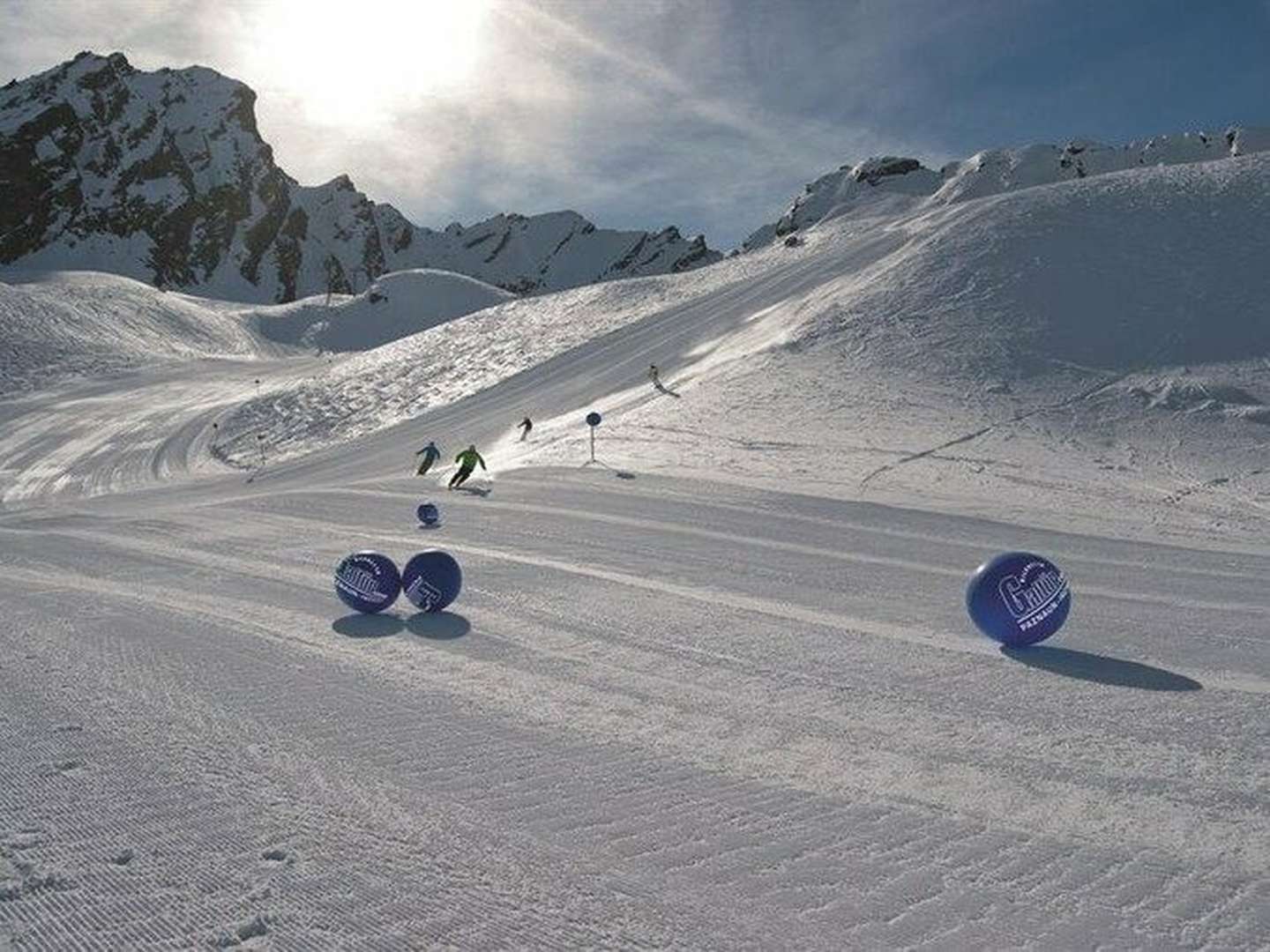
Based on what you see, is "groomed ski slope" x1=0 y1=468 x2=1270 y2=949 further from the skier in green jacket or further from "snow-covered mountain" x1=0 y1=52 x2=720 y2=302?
"snow-covered mountain" x1=0 y1=52 x2=720 y2=302

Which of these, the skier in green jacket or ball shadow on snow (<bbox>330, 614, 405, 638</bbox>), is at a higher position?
the skier in green jacket

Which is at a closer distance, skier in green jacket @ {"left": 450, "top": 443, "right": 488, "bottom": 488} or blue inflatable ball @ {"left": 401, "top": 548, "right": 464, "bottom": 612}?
blue inflatable ball @ {"left": 401, "top": 548, "right": 464, "bottom": 612}

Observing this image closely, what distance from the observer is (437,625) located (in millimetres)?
9016

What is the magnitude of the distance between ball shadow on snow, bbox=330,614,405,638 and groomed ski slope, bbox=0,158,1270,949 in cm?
6

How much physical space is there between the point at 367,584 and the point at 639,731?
420cm

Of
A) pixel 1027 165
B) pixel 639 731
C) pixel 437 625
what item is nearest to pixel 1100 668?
pixel 639 731

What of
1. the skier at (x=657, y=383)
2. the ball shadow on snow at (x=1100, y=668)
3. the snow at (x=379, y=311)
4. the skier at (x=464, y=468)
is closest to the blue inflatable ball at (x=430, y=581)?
the ball shadow on snow at (x=1100, y=668)

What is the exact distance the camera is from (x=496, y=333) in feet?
181

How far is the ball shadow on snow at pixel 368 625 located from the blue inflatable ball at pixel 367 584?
118 mm

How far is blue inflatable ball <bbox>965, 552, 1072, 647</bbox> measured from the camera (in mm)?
7941

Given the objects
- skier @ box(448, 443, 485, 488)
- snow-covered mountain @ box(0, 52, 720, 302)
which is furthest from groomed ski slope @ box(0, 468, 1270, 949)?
snow-covered mountain @ box(0, 52, 720, 302)

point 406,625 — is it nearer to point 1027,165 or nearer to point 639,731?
point 639,731

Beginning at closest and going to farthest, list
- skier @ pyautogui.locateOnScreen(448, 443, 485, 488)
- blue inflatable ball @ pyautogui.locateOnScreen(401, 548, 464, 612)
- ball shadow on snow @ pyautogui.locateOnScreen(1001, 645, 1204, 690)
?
ball shadow on snow @ pyautogui.locateOnScreen(1001, 645, 1204, 690), blue inflatable ball @ pyautogui.locateOnScreen(401, 548, 464, 612), skier @ pyautogui.locateOnScreen(448, 443, 485, 488)

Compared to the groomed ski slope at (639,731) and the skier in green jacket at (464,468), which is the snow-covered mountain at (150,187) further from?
the groomed ski slope at (639,731)
